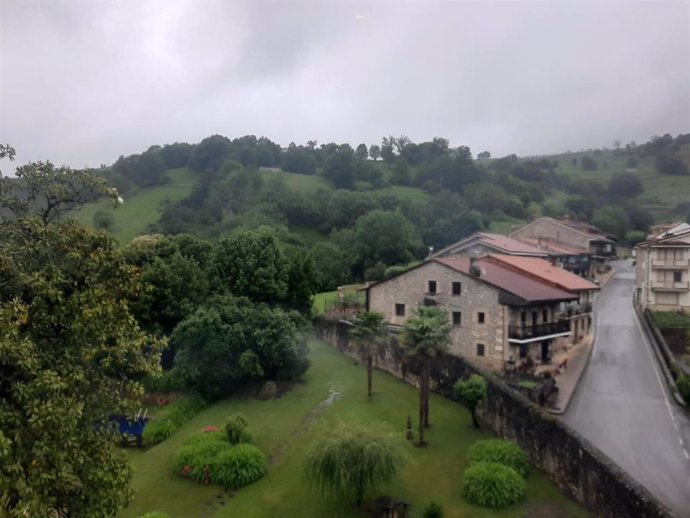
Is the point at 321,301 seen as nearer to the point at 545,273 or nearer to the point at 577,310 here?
the point at 545,273

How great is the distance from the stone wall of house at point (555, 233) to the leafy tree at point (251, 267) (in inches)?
1770

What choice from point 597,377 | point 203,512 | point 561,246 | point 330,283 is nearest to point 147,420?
point 203,512

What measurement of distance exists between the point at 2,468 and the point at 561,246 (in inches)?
2865

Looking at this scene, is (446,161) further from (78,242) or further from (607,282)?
(78,242)

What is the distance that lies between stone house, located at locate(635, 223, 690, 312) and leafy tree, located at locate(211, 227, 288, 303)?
3476 centimetres

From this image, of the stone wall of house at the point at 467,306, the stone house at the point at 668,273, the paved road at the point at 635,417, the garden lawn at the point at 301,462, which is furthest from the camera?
the stone house at the point at 668,273

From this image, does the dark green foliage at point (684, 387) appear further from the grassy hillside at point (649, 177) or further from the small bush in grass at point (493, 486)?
the grassy hillside at point (649, 177)

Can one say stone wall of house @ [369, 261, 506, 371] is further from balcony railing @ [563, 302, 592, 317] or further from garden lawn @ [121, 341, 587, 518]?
balcony railing @ [563, 302, 592, 317]

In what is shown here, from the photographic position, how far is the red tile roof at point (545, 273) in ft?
144

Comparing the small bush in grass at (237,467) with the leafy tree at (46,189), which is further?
the small bush in grass at (237,467)

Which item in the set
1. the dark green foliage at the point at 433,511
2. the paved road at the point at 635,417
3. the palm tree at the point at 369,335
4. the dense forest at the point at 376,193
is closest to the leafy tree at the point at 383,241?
the dense forest at the point at 376,193

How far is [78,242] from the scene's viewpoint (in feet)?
38.3

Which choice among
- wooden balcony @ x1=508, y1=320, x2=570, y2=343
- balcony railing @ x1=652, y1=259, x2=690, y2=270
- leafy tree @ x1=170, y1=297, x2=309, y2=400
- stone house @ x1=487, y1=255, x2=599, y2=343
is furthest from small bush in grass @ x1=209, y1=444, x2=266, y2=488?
balcony railing @ x1=652, y1=259, x2=690, y2=270

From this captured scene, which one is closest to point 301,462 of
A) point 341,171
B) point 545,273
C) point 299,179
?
point 545,273
